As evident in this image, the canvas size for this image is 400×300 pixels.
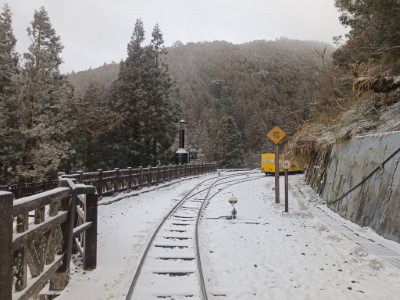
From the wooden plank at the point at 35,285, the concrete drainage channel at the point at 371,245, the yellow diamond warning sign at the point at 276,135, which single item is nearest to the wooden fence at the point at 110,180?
the wooden plank at the point at 35,285

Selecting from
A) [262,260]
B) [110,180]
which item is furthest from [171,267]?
[110,180]

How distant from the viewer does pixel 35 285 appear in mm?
4195

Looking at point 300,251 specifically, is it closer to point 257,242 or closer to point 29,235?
point 257,242

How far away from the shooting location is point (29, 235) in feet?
13.1

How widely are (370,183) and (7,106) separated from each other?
79.0 ft

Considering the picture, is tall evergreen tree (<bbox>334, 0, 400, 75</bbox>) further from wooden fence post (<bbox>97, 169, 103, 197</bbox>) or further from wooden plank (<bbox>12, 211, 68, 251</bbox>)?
wooden fence post (<bbox>97, 169, 103, 197</bbox>)

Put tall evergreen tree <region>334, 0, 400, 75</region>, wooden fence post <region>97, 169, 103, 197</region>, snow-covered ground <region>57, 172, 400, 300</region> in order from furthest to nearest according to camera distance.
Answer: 1. wooden fence post <region>97, 169, 103, 197</region>
2. tall evergreen tree <region>334, 0, 400, 75</region>
3. snow-covered ground <region>57, 172, 400, 300</region>

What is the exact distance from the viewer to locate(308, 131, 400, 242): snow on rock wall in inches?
350

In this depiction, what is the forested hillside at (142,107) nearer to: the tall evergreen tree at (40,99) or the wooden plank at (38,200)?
the tall evergreen tree at (40,99)

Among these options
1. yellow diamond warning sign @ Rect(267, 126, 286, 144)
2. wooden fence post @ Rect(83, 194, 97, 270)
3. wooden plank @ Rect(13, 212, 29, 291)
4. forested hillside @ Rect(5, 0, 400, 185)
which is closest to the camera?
wooden plank @ Rect(13, 212, 29, 291)

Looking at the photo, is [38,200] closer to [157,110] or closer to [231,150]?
[157,110]

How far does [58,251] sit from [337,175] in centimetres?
1184

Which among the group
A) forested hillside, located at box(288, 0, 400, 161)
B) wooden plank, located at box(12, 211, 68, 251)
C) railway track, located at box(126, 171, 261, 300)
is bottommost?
railway track, located at box(126, 171, 261, 300)

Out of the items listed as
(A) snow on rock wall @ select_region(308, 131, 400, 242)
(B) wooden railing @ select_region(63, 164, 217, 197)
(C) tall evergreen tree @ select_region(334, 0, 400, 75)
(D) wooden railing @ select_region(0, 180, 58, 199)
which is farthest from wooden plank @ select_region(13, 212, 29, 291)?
(D) wooden railing @ select_region(0, 180, 58, 199)
